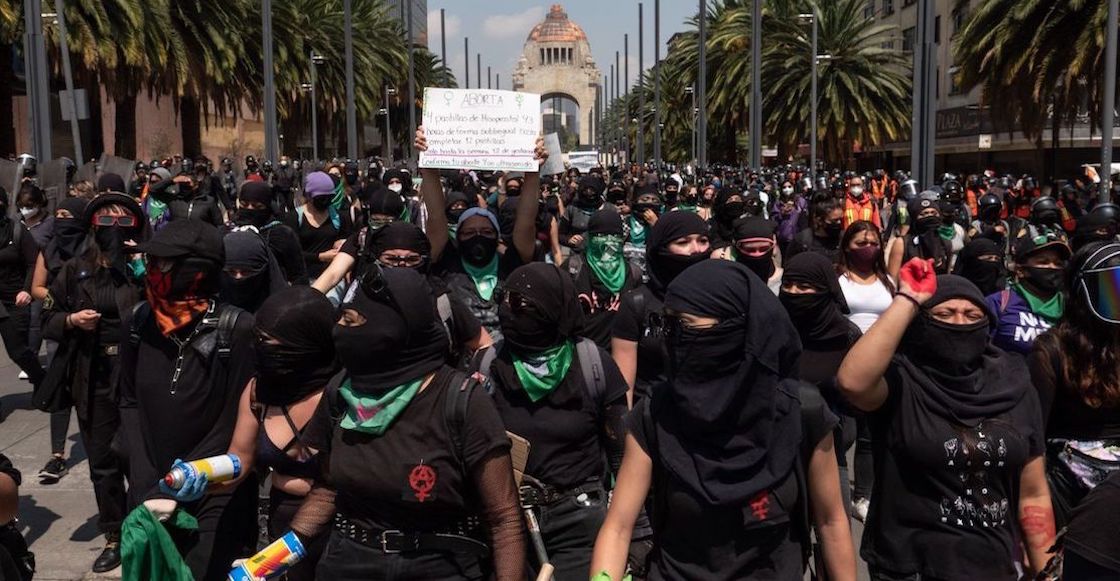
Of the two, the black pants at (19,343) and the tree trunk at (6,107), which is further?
the tree trunk at (6,107)

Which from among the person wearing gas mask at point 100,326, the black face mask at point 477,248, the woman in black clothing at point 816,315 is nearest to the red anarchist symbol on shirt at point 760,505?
the woman in black clothing at point 816,315

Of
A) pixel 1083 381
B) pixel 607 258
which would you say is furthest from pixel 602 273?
pixel 1083 381

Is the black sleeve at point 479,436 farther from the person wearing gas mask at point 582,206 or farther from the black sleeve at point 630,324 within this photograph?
the person wearing gas mask at point 582,206

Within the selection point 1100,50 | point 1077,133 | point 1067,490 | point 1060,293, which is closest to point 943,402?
point 1067,490

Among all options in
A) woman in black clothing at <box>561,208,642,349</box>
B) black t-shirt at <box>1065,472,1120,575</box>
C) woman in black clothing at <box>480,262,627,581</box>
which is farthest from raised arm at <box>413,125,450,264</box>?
black t-shirt at <box>1065,472,1120,575</box>

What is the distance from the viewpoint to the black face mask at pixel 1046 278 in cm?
521

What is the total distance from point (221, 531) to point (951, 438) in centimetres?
233

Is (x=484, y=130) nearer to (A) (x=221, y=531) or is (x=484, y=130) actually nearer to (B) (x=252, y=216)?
(B) (x=252, y=216)

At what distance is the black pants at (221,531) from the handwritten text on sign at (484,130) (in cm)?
310

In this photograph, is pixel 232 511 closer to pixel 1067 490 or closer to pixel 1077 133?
pixel 1067 490

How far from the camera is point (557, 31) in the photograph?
16612cm

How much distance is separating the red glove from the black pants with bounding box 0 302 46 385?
6.79 meters

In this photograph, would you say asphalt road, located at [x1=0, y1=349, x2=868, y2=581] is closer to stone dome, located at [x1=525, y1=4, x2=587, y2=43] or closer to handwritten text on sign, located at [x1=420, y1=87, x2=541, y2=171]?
handwritten text on sign, located at [x1=420, y1=87, x2=541, y2=171]

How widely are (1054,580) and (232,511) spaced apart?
2515 millimetres
